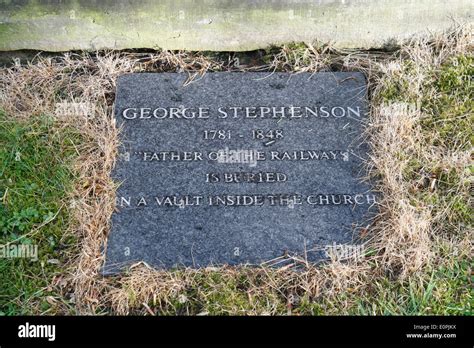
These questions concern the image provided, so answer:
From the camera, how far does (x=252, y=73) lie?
4.01 metres

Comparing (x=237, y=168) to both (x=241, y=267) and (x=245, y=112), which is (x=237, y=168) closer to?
(x=245, y=112)

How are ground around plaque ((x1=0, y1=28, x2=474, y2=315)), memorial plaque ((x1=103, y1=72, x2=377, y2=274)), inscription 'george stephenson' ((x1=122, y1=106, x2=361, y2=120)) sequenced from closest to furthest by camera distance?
ground around plaque ((x1=0, y1=28, x2=474, y2=315)) < memorial plaque ((x1=103, y1=72, x2=377, y2=274)) < inscription 'george stephenson' ((x1=122, y1=106, x2=361, y2=120))

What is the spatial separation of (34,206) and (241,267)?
107cm

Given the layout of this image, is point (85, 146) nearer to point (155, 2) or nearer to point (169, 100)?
point (169, 100)

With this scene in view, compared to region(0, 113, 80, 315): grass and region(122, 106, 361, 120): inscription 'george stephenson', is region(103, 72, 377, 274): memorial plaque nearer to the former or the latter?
region(122, 106, 361, 120): inscription 'george stephenson'

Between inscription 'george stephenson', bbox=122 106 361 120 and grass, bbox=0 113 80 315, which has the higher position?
inscription 'george stephenson', bbox=122 106 361 120

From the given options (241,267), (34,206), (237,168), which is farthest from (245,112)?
(34,206)

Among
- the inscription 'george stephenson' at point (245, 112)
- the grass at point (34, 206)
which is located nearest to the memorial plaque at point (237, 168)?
the inscription 'george stephenson' at point (245, 112)

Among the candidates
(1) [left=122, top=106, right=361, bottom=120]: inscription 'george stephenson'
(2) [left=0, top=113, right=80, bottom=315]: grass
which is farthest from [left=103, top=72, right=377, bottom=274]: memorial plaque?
(2) [left=0, top=113, right=80, bottom=315]: grass

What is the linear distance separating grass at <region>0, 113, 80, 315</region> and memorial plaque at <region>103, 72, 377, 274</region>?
263mm

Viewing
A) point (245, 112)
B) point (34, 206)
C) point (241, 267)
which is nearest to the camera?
point (241, 267)

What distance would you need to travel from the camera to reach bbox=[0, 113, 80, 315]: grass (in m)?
3.24

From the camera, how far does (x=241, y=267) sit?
3.26 meters
